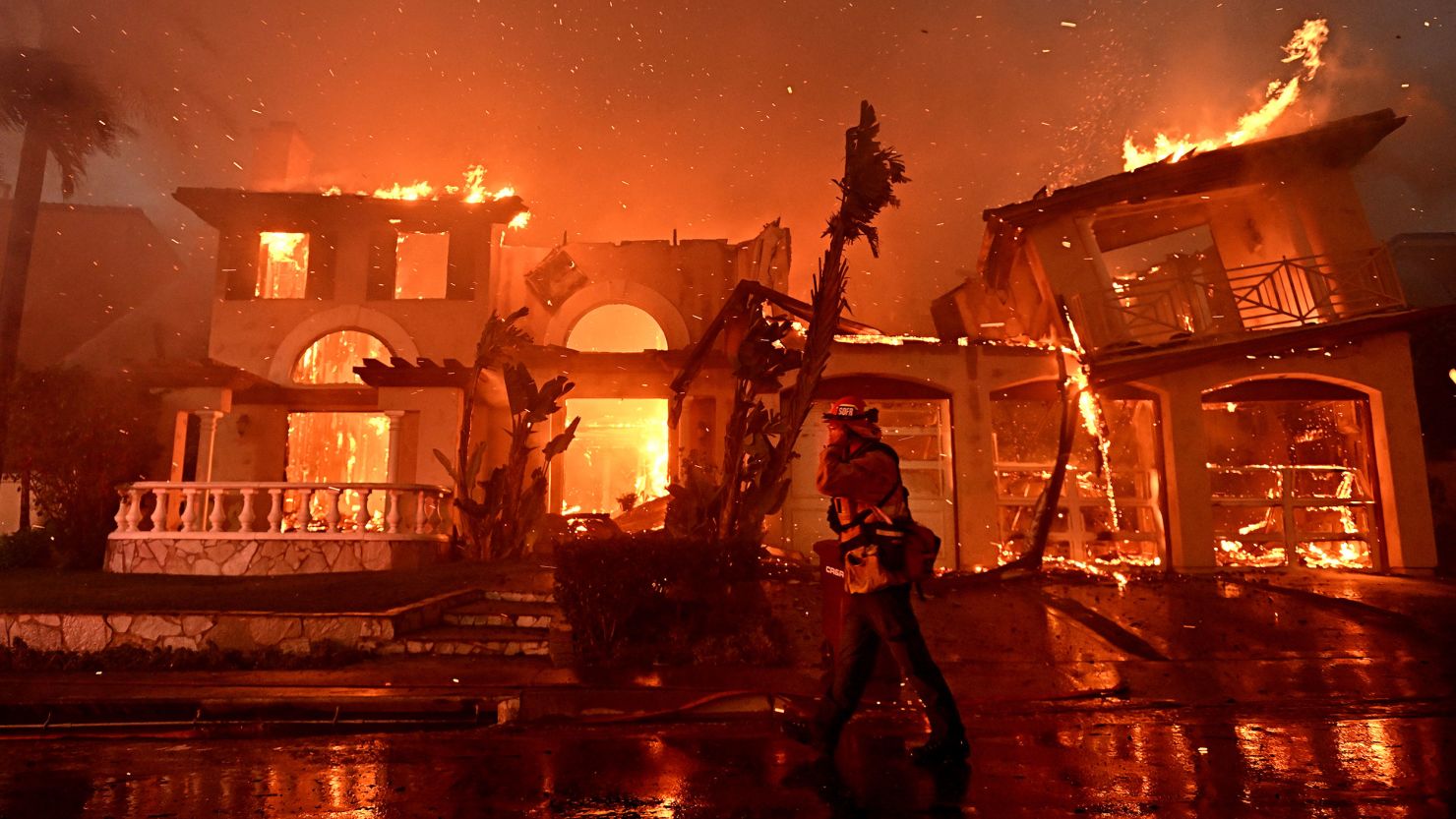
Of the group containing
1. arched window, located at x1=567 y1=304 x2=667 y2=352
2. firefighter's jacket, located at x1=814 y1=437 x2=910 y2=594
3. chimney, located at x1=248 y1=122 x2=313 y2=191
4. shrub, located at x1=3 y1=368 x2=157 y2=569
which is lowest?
firefighter's jacket, located at x1=814 y1=437 x2=910 y2=594

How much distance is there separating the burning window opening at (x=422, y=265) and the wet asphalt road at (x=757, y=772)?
17766mm

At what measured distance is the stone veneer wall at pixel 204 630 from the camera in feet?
24.7

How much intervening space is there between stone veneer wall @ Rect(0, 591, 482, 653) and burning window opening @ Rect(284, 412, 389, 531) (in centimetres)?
1182

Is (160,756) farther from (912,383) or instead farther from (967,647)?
(912,383)

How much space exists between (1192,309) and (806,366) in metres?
10.1

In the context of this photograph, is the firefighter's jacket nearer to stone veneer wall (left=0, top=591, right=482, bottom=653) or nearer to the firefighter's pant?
the firefighter's pant

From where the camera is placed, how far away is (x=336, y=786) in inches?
156

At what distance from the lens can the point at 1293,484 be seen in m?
13.9

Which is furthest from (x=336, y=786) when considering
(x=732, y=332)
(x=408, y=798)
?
(x=732, y=332)

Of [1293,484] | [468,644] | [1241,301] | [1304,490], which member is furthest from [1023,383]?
[468,644]

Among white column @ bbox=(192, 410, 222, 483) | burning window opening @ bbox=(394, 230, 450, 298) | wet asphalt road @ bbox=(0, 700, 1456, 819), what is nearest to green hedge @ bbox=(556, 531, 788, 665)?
wet asphalt road @ bbox=(0, 700, 1456, 819)

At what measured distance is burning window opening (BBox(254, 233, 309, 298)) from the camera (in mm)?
18859

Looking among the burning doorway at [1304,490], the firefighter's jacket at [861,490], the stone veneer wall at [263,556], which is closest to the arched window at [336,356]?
the stone veneer wall at [263,556]

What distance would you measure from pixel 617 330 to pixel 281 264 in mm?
8261
